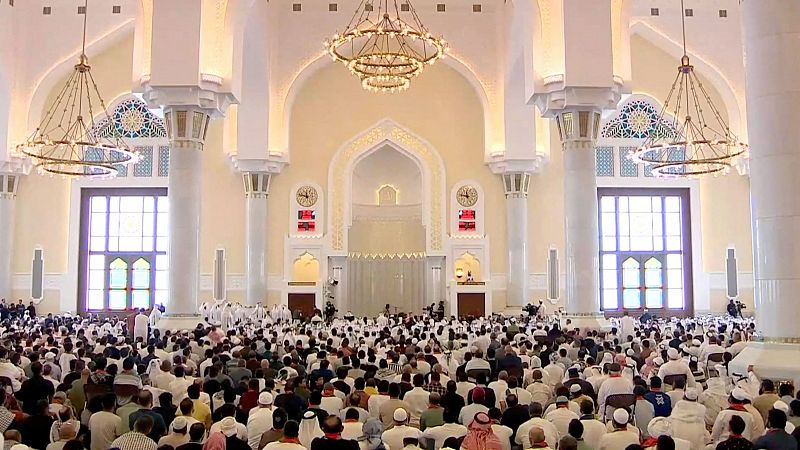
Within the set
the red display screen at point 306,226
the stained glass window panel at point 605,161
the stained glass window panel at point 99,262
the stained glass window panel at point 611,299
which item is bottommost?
the stained glass window panel at point 611,299

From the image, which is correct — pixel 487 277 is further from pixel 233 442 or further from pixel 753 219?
pixel 233 442

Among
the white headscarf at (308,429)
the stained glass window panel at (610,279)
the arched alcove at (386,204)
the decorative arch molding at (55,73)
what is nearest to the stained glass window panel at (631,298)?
the stained glass window panel at (610,279)

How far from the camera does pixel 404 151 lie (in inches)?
922

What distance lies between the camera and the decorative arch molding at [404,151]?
23.3m

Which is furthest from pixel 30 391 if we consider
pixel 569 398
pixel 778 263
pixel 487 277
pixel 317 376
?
pixel 487 277

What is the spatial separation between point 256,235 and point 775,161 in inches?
659

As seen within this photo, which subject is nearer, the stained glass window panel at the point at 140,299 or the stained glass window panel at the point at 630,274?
the stained glass window panel at the point at 140,299

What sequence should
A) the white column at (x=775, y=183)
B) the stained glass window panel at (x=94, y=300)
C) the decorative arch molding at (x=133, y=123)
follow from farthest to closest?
1. the decorative arch molding at (x=133, y=123)
2. the stained glass window panel at (x=94, y=300)
3. the white column at (x=775, y=183)

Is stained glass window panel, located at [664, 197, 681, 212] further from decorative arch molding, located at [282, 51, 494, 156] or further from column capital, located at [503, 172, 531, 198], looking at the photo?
decorative arch molding, located at [282, 51, 494, 156]

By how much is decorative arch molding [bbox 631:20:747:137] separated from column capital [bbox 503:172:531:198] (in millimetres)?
5172

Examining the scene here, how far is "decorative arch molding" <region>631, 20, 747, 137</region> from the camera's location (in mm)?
22734

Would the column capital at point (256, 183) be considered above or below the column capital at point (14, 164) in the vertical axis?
below

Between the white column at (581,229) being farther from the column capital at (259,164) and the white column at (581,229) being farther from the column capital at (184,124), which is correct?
the column capital at (259,164)

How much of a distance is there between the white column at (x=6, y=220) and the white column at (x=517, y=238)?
1317 centimetres
